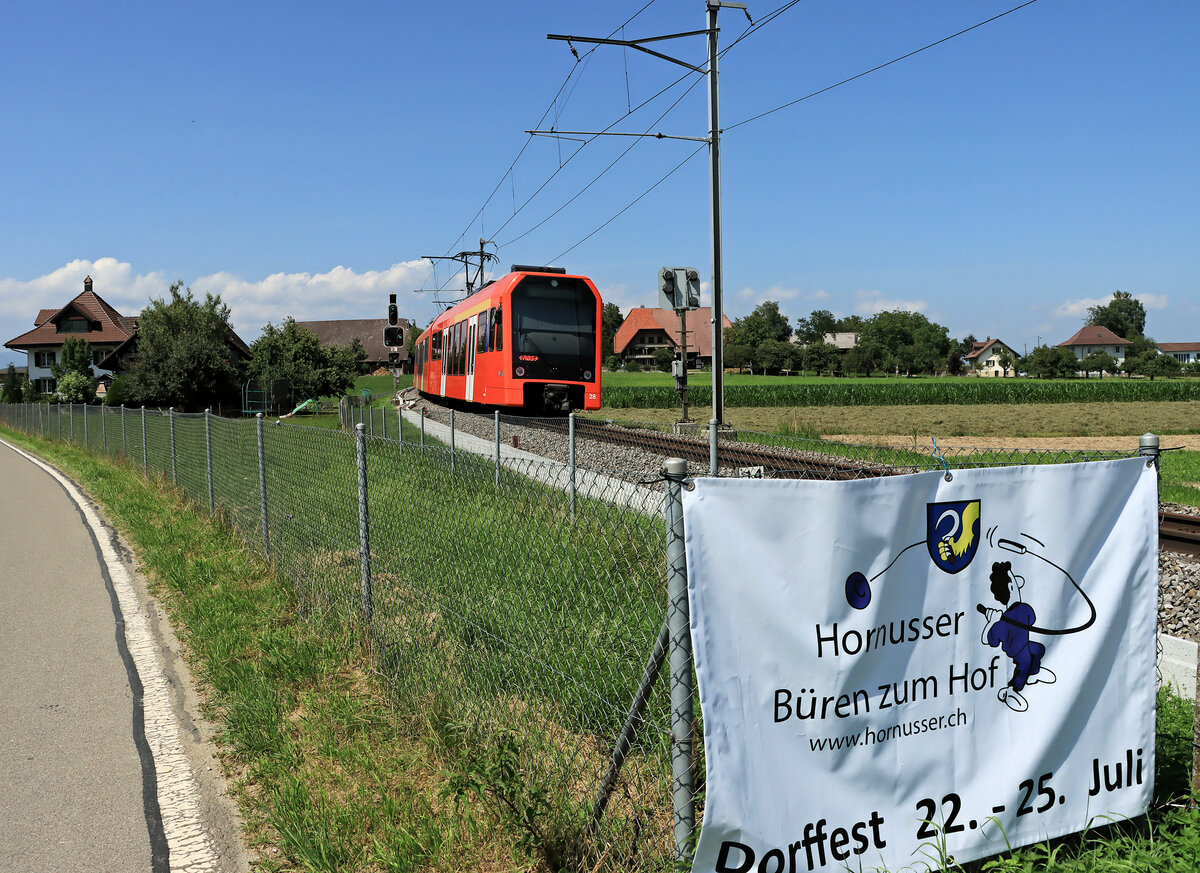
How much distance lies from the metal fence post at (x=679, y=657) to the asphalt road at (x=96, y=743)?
189 cm

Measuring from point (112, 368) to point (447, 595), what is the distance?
79.9 metres

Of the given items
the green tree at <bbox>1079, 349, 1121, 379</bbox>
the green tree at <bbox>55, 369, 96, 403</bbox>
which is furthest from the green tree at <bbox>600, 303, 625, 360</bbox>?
the green tree at <bbox>55, 369, 96, 403</bbox>

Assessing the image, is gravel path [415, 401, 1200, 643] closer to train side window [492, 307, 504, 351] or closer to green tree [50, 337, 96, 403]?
train side window [492, 307, 504, 351]

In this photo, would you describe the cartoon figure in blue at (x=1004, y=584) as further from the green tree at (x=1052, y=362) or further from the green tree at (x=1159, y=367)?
the green tree at (x=1052, y=362)

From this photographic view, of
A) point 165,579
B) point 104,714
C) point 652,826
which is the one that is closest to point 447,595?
point 104,714

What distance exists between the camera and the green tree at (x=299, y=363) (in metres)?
59.9

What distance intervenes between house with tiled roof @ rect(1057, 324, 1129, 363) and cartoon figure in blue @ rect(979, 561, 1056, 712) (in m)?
170

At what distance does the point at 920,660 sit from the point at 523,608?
2663 millimetres

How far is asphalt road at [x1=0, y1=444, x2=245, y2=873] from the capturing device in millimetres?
3645

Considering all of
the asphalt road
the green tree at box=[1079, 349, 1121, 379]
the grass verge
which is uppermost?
the green tree at box=[1079, 349, 1121, 379]

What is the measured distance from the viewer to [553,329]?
19844mm

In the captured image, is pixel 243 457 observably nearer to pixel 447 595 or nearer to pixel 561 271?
pixel 447 595

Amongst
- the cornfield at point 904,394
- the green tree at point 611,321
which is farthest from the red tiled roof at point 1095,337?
the cornfield at point 904,394

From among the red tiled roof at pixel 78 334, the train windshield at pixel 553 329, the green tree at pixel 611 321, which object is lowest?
the train windshield at pixel 553 329
